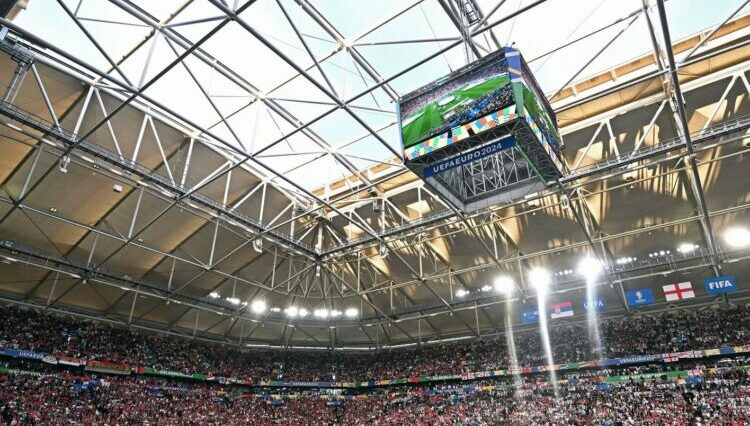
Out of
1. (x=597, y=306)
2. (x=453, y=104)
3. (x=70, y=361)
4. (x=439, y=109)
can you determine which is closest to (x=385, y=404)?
(x=597, y=306)

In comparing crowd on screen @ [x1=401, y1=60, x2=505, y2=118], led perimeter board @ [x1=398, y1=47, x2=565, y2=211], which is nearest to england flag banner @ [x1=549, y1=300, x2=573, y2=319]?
led perimeter board @ [x1=398, y1=47, x2=565, y2=211]

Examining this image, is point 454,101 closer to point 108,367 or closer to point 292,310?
point 292,310

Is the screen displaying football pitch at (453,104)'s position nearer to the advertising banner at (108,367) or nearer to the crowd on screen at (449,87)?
the crowd on screen at (449,87)

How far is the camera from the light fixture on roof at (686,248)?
27188 mm

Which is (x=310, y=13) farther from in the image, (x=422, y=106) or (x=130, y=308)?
(x=130, y=308)

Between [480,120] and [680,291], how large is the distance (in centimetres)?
2010

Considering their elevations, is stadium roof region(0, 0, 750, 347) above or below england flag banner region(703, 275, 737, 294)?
above

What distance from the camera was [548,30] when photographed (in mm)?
17625

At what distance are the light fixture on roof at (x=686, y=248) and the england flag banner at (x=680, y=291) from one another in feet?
7.60

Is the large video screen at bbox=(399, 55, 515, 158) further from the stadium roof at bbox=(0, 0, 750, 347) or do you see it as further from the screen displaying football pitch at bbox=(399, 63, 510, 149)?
the stadium roof at bbox=(0, 0, 750, 347)

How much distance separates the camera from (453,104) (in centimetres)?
1356

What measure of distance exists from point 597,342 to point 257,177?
2486 centimetres

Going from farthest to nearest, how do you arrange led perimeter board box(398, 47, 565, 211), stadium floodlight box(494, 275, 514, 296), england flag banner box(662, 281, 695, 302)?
stadium floodlight box(494, 275, 514, 296), england flag banner box(662, 281, 695, 302), led perimeter board box(398, 47, 565, 211)

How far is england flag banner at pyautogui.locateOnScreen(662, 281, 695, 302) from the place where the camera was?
2578 cm
